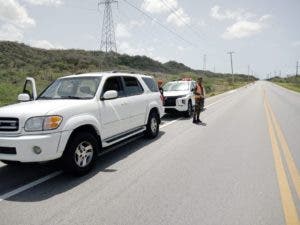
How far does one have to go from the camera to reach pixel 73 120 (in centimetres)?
571

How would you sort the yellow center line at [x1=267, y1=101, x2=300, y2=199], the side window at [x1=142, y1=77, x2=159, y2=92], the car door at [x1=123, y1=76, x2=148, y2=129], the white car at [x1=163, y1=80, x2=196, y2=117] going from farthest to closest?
the white car at [x1=163, y1=80, x2=196, y2=117]
the side window at [x1=142, y1=77, x2=159, y2=92]
the car door at [x1=123, y1=76, x2=148, y2=129]
the yellow center line at [x1=267, y1=101, x2=300, y2=199]

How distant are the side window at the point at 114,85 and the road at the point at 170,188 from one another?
4.87ft

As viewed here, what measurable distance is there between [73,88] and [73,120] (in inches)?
59.1

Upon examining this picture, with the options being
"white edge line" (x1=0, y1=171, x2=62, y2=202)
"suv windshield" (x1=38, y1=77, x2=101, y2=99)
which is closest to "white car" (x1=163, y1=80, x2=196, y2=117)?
"suv windshield" (x1=38, y1=77, x2=101, y2=99)

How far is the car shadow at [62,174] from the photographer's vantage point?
4977mm

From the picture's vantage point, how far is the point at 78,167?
5801 millimetres

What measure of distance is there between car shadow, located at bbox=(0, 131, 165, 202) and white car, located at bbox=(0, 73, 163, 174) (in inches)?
10.1

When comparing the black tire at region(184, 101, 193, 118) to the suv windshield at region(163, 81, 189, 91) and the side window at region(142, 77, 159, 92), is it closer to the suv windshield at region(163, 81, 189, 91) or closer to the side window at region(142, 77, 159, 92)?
the suv windshield at region(163, 81, 189, 91)

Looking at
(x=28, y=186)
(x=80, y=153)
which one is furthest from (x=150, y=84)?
(x=28, y=186)

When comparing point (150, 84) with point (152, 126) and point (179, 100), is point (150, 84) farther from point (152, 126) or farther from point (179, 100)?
point (179, 100)

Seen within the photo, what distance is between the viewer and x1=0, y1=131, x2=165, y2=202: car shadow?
4.98 meters

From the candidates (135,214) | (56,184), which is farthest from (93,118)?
(135,214)

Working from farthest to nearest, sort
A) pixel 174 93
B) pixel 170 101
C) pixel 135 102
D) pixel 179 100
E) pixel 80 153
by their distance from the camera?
pixel 174 93 < pixel 170 101 < pixel 179 100 < pixel 135 102 < pixel 80 153

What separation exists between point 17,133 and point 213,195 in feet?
11.1
